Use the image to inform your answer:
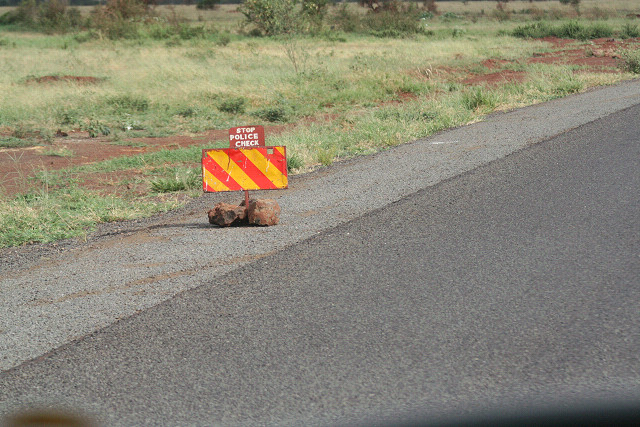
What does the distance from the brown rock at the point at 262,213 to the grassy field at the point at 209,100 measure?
1920 mm

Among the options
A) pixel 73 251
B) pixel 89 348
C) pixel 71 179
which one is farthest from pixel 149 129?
pixel 89 348

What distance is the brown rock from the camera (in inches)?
289

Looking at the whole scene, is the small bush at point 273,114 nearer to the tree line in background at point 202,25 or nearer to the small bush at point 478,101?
the small bush at point 478,101

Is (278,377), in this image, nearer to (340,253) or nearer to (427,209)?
(340,253)

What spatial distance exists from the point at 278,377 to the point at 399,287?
5.06 ft

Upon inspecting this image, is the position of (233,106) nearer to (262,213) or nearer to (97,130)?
(97,130)

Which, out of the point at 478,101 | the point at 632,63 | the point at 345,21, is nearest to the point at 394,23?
the point at 345,21

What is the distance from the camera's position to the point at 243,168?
293 inches

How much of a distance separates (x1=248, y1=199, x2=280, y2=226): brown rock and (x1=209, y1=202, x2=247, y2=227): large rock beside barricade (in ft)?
0.57

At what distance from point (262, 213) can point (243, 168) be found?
0.50m

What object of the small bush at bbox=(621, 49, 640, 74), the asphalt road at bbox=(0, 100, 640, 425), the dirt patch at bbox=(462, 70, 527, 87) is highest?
the asphalt road at bbox=(0, 100, 640, 425)

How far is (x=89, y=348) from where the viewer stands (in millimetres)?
4434

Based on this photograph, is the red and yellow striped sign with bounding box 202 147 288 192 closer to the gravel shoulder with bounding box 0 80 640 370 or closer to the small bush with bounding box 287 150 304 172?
the gravel shoulder with bounding box 0 80 640 370

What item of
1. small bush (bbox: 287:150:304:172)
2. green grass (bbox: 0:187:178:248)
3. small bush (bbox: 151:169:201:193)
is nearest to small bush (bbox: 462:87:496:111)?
small bush (bbox: 287:150:304:172)
